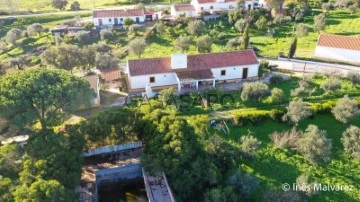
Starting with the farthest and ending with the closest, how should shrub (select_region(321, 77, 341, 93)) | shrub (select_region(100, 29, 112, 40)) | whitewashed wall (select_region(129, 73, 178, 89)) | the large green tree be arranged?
1. shrub (select_region(100, 29, 112, 40))
2. whitewashed wall (select_region(129, 73, 178, 89))
3. shrub (select_region(321, 77, 341, 93))
4. the large green tree

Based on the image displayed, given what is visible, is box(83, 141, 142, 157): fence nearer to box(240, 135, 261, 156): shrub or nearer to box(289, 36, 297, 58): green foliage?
box(240, 135, 261, 156): shrub

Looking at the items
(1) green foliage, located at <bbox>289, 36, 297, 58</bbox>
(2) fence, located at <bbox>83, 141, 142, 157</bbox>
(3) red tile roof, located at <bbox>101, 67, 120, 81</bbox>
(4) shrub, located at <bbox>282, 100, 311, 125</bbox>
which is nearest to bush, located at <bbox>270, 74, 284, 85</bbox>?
(1) green foliage, located at <bbox>289, 36, 297, 58</bbox>

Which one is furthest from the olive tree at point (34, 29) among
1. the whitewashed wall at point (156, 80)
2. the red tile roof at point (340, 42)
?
the red tile roof at point (340, 42)

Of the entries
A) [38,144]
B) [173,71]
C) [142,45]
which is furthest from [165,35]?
[38,144]

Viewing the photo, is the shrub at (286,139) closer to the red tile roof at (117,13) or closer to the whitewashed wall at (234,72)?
the whitewashed wall at (234,72)

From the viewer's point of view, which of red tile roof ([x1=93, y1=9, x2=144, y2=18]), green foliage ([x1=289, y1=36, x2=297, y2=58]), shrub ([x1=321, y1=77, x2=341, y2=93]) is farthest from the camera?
red tile roof ([x1=93, y1=9, x2=144, y2=18])

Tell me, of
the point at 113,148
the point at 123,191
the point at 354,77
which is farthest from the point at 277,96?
the point at 123,191

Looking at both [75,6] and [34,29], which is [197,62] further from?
[75,6]
